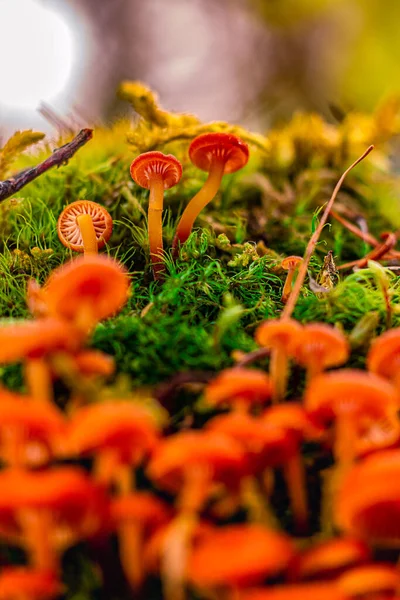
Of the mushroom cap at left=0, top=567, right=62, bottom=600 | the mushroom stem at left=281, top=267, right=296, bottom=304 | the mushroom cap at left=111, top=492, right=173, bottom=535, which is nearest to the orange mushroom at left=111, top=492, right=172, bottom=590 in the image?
the mushroom cap at left=111, top=492, right=173, bottom=535

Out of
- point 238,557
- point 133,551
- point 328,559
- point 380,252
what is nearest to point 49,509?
point 133,551

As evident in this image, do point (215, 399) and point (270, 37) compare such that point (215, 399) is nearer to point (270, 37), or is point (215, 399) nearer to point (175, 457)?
point (175, 457)

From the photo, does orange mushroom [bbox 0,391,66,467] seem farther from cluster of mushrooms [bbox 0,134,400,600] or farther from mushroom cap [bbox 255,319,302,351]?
mushroom cap [bbox 255,319,302,351]

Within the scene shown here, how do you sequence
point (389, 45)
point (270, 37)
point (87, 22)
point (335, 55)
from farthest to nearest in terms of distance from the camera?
point (87, 22), point (270, 37), point (335, 55), point (389, 45)

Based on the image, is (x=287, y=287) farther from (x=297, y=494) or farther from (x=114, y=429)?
(x=114, y=429)

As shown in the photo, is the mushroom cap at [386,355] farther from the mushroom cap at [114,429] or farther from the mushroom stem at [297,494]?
the mushroom cap at [114,429]

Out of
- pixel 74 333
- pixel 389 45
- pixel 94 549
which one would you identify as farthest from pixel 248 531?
pixel 389 45

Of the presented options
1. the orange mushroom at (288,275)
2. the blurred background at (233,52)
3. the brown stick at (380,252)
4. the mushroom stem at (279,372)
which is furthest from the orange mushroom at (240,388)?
the blurred background at (233,52)
